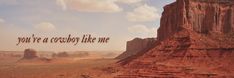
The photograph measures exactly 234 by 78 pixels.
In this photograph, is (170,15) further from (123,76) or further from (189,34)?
(123,76)

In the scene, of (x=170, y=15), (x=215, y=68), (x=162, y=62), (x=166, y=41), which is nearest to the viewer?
(x=215, y=68)

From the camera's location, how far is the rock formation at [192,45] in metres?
68.4

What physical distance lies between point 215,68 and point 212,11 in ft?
53.4

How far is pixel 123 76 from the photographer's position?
7181 cm

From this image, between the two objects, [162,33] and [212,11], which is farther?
[162,33]

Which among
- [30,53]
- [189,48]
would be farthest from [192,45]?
[30,53]

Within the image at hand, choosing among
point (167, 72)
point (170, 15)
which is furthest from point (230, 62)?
point (170, 15)

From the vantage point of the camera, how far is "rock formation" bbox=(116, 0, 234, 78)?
68438mm

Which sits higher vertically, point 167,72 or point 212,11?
point 212,11

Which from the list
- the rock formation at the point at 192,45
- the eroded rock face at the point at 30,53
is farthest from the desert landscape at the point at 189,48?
the eroded rock face at the point at 30,53

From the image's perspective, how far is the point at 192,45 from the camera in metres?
74.8

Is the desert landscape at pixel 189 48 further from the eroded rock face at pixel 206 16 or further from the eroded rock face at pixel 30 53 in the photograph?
the eroded rock face at pixel 30 53

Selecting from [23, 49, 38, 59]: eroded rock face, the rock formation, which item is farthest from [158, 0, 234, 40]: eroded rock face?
[23, 49, 38, 59]: eroded rock face

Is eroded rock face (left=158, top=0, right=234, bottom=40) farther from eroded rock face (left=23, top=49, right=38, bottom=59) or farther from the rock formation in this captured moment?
eroded rock face (left=23, top=49, right=38, bottom=59)
